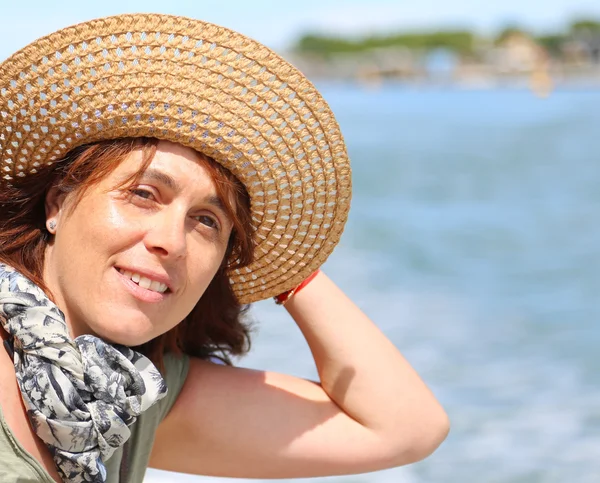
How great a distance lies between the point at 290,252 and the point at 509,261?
929 cm

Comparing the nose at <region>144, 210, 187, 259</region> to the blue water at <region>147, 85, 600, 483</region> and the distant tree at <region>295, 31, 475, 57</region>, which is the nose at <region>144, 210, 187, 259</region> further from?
the distant tree at <region>295, 31, 475, 57</region>

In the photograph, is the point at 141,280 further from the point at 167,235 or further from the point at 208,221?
the point at 208,221

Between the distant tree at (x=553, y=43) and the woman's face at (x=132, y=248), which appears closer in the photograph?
the woman's face at (x=132, y=248)

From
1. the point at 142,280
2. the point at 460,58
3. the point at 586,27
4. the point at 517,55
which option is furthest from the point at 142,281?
the point at 460,58

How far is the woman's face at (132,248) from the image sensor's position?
78.4 inches

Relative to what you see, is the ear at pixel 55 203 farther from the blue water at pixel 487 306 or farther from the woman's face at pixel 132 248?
the blue water at pixel 487 306

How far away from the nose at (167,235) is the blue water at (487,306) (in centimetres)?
264

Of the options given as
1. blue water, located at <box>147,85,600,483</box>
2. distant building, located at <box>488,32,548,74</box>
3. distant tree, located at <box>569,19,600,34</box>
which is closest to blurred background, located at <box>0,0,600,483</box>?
blue water, located at <box>147,85,600,483</box>

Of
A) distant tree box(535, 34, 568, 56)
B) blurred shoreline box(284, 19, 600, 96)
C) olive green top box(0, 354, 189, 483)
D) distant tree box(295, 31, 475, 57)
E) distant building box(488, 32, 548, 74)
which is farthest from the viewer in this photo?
distant tree box(295, 31, 475, 57)

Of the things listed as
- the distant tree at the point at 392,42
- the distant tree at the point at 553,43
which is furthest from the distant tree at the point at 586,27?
the distant tree at the point at 392,42

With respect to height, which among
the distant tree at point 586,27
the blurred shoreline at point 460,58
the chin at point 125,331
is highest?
the distant tree at point 586,27

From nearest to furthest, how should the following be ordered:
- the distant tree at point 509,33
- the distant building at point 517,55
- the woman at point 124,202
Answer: the woman at point 124,202, the distant building at point 517,55, the distant tree at point 509,33

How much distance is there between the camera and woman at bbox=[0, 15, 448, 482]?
1.94m

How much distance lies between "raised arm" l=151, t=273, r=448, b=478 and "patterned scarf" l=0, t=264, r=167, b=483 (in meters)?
0.46
